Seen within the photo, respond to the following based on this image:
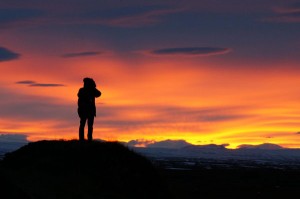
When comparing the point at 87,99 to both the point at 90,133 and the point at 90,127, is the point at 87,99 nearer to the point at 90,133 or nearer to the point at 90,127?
the point at 90,127

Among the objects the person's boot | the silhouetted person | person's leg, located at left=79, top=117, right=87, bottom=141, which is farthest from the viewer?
the person's boot

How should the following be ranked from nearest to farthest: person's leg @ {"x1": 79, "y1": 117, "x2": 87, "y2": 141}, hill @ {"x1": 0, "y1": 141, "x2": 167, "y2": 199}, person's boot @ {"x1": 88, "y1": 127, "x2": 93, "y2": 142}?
hill @ {"x1": 0, "y1": 141, "x2": 167, "y2": 199}, person's leg @ {"x1": 79, "y1": 117, "x2": 87, "y2": 141}, person's boot @ {"x1": 88, "y1": 127, "x2": 93, "y2": 142}

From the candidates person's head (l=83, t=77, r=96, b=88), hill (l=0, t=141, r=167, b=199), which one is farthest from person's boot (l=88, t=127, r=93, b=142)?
person's head (l=83, t=77, r=96, b=88)

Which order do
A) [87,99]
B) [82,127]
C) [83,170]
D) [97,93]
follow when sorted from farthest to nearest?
[82,127] → [97,93] → [87,99] → [83,170]

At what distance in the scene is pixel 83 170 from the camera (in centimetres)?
2402

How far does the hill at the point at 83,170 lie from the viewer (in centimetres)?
2200

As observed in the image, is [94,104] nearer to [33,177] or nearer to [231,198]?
[33,177]

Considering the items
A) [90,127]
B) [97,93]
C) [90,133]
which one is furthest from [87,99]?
[90,133]

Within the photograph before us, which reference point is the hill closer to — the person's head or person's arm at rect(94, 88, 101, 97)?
person's arm at rect(94, 88, 101, 97)

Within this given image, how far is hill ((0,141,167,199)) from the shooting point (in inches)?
866

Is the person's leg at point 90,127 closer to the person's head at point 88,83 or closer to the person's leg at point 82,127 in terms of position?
the person's leg at point 82,127

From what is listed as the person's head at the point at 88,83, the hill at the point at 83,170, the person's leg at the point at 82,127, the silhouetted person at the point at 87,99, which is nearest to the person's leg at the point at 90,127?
the silhouetted person at the point at 87,99

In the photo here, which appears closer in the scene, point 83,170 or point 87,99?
point 83,170

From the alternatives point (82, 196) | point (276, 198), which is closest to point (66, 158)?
point (82, 196)
